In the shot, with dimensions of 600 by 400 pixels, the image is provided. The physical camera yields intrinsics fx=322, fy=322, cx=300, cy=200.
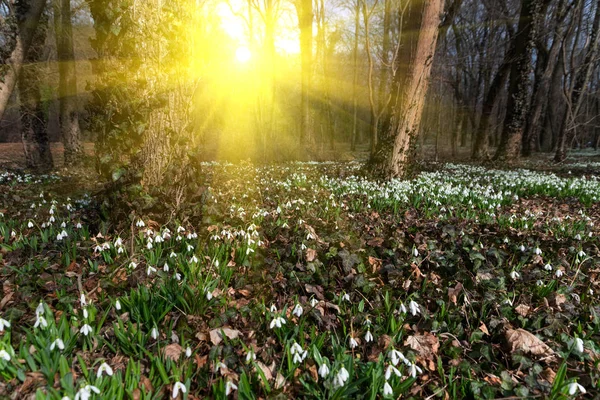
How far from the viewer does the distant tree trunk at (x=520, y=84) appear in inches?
482

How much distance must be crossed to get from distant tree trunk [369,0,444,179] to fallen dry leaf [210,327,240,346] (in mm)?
6278

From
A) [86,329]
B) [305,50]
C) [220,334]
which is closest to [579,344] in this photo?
[220,334]

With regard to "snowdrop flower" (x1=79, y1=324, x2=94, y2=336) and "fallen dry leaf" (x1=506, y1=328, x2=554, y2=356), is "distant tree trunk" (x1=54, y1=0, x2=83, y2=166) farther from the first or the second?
"fallen dry leaf" (x1=506, y1=328, x2=554, y2=356)

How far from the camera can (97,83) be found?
3465 mm

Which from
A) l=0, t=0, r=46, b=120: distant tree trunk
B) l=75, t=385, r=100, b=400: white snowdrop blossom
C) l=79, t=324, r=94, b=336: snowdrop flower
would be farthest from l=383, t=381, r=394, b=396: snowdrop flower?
l=0, t=0, r=46, b=120: distant tree trunk

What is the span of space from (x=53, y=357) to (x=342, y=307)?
1.76m

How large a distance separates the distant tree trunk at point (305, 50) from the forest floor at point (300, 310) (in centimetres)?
1443

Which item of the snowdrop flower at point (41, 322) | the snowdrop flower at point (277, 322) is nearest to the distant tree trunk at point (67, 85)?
the snowdrop flower at point (41, 322)

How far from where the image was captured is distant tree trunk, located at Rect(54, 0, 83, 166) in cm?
1194

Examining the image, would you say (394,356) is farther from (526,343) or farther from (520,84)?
(520,84)

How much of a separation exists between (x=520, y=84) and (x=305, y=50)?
9.80 meters

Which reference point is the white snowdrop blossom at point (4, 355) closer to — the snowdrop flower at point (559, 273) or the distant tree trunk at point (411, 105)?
the snowdrop flower at point (559, 273)

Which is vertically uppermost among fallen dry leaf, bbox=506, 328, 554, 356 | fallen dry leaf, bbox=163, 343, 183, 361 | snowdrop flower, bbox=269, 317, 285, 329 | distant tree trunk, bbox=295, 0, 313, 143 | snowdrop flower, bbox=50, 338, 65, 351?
distant tree trunk, bbox=295, 0, 313, 143

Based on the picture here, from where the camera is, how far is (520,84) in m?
12.3
